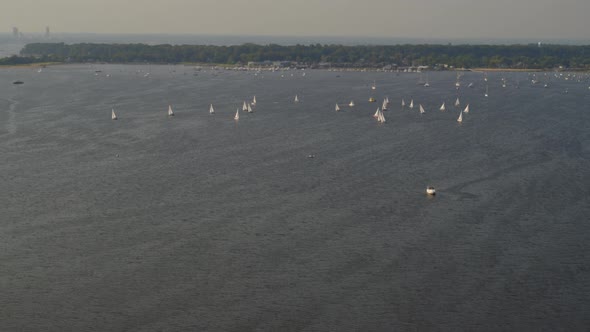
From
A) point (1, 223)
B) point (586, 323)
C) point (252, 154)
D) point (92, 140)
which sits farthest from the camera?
point (92, 140)

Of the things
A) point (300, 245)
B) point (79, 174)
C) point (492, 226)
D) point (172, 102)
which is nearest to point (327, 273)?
point (300, 245)

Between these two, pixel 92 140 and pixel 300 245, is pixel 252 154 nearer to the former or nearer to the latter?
pixel 92 140

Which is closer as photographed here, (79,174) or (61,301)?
(61,301)

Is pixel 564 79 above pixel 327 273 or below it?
above

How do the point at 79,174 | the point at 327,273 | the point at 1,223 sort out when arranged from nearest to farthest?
1. the point at 327,273
2. the point at 1,223
3. the point at 79,174

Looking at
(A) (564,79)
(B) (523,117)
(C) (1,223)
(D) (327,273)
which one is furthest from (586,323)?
(A) (564,79)

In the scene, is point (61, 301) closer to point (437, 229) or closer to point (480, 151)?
point (437, 229)
